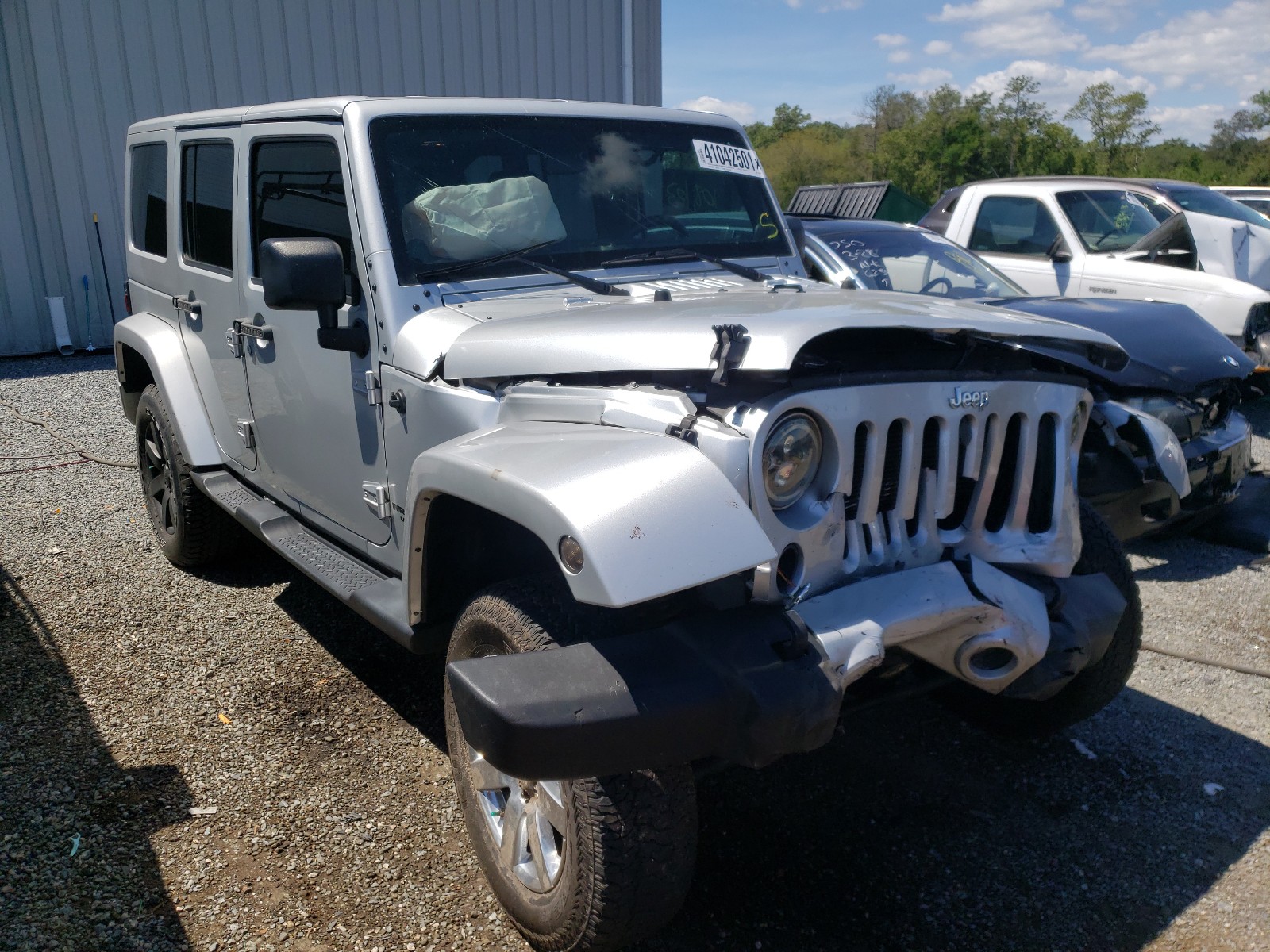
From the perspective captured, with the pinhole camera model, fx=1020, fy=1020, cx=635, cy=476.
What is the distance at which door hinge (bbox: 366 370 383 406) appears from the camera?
2.99m

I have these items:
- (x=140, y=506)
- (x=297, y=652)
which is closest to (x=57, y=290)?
(x=140, y=506)

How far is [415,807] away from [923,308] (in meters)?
1.97

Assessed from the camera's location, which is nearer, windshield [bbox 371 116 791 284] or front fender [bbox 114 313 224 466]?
windshield [bbox 371 116 791 284]

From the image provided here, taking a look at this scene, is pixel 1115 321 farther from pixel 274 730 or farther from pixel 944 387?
pixel 274 730

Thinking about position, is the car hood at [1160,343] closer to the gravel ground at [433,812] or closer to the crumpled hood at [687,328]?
the gravel ground at [433,812]

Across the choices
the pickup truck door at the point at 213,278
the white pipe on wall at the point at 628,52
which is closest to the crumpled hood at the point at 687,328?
the pickup truck door at the point at 213,278

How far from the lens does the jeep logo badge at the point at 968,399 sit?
93.6 inches

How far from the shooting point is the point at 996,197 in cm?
847

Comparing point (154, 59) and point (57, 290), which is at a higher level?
point (154, 59)

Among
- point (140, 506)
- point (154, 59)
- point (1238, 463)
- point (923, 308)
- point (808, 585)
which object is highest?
point (154, 59)

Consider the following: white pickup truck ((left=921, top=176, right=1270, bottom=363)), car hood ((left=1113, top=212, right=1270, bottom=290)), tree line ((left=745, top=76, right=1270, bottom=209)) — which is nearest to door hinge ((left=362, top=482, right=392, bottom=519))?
white pickup truck ((left=921, top=176, right=1270, bottom=363))

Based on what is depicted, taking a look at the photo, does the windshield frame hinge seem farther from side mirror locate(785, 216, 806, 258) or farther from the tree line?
the tree line

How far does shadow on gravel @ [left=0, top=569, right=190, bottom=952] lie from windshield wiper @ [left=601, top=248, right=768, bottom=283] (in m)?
2.14

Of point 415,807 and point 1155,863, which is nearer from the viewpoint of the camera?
point 1155,863
